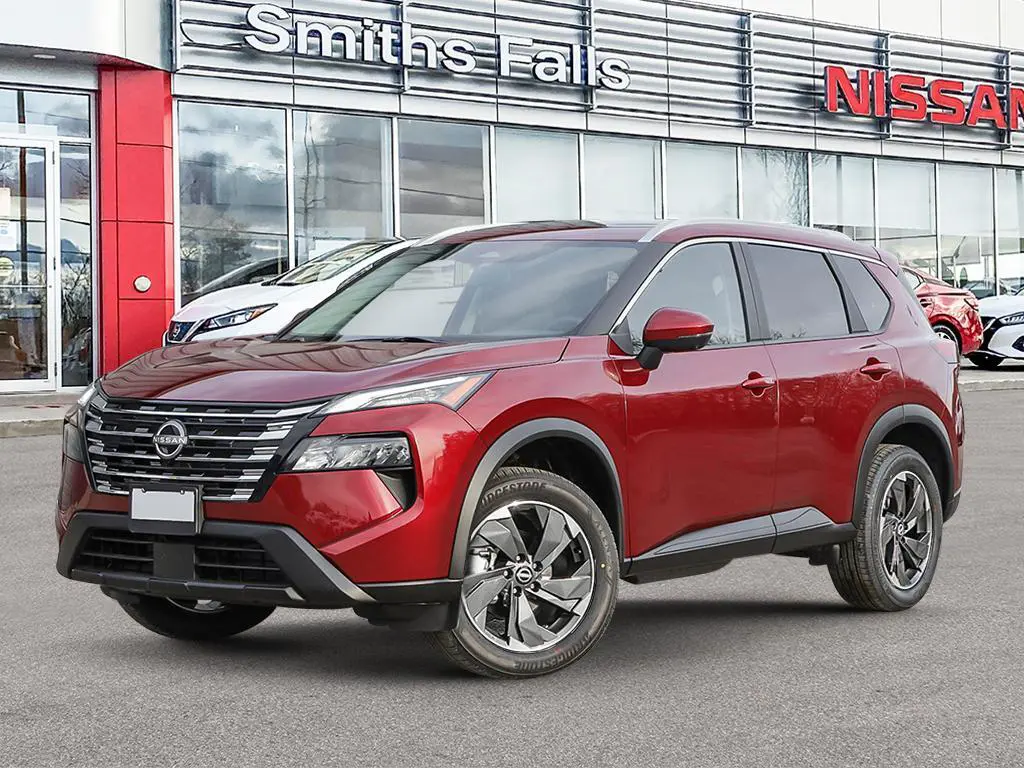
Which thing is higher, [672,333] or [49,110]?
[49,110]

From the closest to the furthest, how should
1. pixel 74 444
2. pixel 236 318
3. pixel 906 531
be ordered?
pixel 74 444 → pixel 906 531 → pixel 236 318

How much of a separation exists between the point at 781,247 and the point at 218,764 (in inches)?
141

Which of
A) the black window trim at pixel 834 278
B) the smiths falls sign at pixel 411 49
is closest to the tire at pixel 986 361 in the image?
the smiths falls sign at pixel 411 49

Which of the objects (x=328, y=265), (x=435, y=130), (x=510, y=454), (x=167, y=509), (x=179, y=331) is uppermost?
(x=435, y=130)

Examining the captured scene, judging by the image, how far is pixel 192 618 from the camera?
649 cm

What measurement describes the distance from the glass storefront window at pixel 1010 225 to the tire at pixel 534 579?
1149 inches

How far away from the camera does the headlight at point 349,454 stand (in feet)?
17.5

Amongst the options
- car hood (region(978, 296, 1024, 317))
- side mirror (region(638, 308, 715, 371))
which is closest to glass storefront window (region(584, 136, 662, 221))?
car hood (region(978, 296, 1024, 317))

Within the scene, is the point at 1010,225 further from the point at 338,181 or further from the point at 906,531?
the point at 906,531

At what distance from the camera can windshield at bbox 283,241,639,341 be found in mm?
6270

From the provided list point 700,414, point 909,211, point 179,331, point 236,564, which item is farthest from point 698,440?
point 909,211

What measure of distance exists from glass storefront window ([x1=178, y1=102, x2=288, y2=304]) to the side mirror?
1677 centimetres

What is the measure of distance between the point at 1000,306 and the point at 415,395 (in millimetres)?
21940

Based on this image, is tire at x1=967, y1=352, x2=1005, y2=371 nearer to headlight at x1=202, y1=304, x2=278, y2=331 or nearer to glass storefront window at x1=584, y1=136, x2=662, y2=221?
glass storefront window at x1=584, y1=136, x2=662, y2=221
